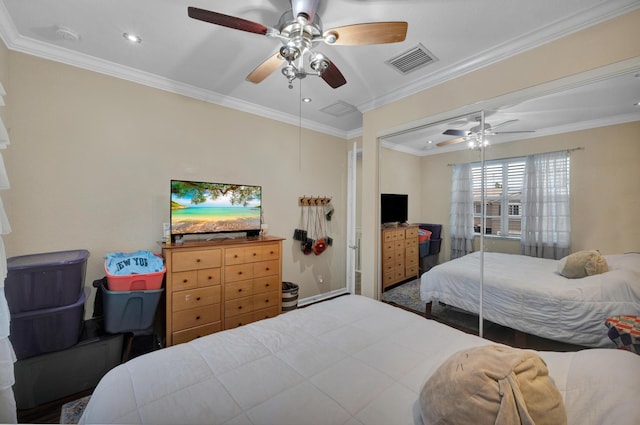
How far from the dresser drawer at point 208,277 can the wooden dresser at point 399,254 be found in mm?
1865

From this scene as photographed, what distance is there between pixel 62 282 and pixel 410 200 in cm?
312

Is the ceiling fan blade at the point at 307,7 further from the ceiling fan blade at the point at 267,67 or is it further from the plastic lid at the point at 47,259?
the plastic lid at the point at 47,259

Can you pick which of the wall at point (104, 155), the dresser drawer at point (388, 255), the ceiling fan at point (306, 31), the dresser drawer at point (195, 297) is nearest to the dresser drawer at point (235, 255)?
the dresser drawer at point (195, 297)

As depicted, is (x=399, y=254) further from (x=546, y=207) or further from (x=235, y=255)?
(x=235, y=255)

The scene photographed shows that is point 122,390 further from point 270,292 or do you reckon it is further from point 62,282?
point 270,292

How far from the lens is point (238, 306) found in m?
2.64

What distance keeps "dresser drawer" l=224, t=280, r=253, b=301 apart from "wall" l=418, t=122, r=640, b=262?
256cm

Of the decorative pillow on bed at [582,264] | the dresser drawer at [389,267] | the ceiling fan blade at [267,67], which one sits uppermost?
the ceiling fan blade at [267,67]

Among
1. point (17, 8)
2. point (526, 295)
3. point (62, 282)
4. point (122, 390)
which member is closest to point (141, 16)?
point (17, 8)

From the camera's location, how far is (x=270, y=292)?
9.43 ft

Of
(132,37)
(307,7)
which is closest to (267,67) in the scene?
(307,7)

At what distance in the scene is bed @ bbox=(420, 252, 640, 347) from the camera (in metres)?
1.60

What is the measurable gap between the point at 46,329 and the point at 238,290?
138 centimetres

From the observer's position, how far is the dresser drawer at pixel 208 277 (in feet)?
7.86
